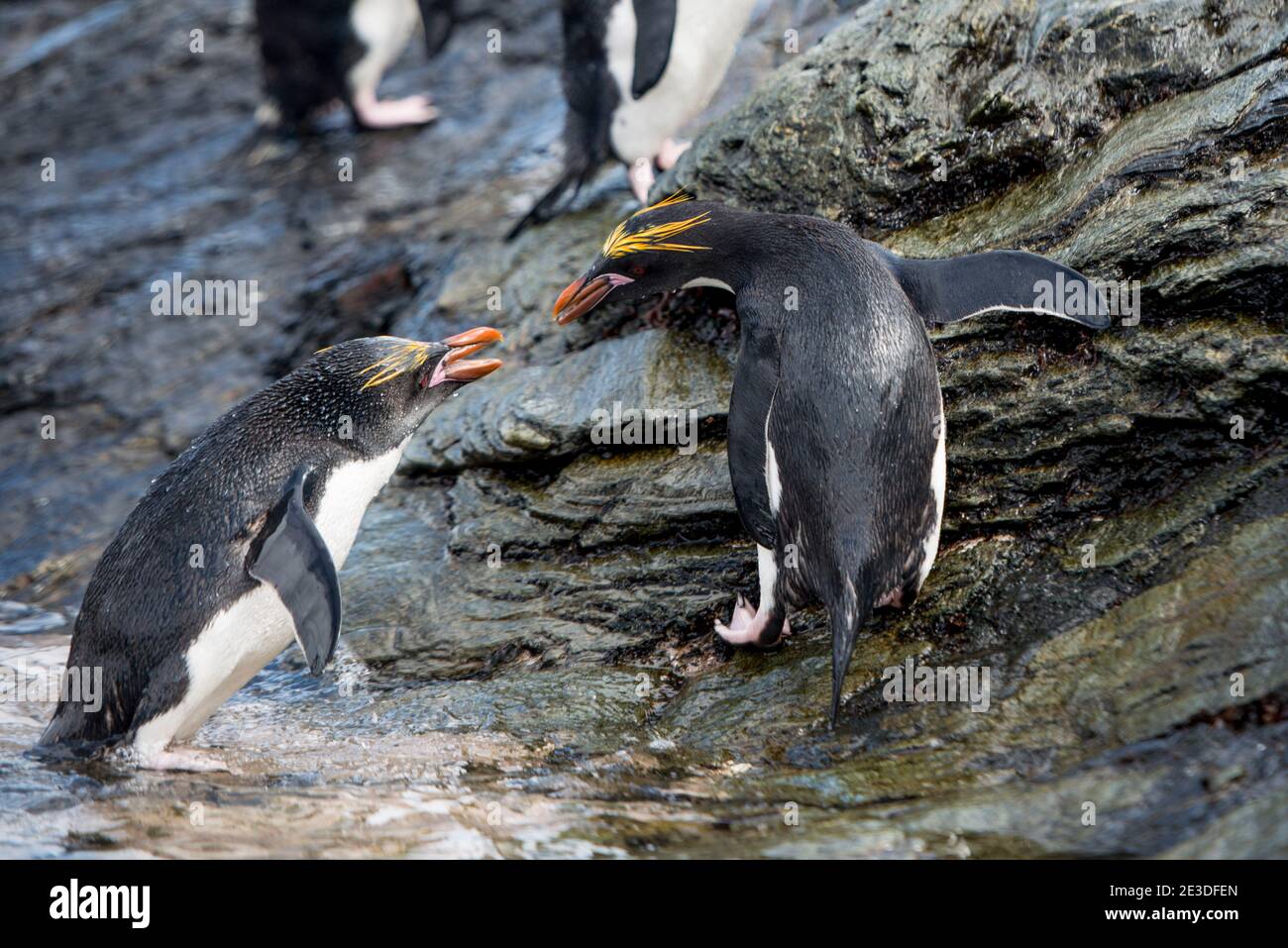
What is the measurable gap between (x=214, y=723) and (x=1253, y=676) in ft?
9.45

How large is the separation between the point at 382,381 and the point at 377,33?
15.0ft

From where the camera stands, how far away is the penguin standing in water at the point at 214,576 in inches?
142

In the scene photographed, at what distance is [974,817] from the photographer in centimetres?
274

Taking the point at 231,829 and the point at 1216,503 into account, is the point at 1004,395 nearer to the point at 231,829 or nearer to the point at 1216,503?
the point at 1216,503

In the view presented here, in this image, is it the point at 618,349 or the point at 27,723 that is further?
the point at 618,349

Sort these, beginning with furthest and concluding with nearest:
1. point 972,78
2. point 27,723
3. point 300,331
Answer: point 300,331
point 972,78
point 27,723

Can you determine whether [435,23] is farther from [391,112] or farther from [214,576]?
[214,576]

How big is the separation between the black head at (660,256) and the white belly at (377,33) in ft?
14.1

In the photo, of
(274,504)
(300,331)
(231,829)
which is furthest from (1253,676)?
(300,331)

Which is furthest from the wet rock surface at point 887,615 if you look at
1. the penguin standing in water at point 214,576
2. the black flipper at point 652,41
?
the black flipper at point 652,41

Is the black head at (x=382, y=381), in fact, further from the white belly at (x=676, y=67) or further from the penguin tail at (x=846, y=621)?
the white belly at (x=676, y=67)

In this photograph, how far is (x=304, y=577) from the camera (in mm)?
3500

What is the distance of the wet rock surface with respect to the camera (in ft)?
9.58

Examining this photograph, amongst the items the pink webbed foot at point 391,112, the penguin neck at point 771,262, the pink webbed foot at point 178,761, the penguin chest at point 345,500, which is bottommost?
the pink webbed foot at point 178,761
